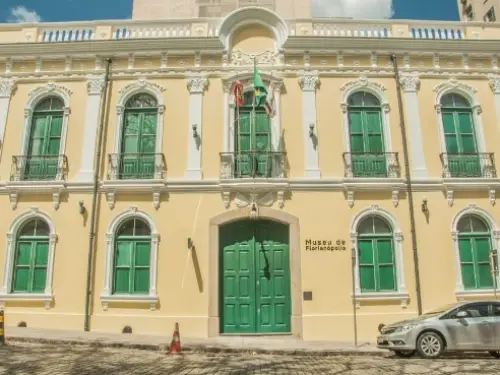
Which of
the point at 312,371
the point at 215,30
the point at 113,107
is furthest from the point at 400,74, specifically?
the point at 312,371

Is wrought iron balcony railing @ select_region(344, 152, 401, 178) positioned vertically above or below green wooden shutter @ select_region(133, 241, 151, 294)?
above

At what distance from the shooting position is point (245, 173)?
1426cm

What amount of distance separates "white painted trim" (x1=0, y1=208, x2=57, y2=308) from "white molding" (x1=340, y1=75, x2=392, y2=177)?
9857mm

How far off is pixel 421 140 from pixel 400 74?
2.41m

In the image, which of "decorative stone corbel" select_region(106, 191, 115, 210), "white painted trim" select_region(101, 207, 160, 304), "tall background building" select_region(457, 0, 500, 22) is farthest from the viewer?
"tall background building" select_region(457, 0, 500, 22)

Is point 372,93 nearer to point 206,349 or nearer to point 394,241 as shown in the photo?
point 394,241

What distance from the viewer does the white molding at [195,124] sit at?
14.3 m

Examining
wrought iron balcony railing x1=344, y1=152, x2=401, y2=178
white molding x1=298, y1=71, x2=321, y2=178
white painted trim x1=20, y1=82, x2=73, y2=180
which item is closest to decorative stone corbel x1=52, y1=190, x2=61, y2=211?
white painted trim x1=20, y1=82, x2=73, y2=180

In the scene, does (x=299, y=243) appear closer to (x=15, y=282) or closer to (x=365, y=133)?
(x=365, y=133)

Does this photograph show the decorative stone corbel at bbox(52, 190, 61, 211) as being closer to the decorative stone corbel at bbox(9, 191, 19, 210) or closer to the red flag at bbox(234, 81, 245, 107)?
the decorative stone corbel at bbox(9, 191, 19, 210)

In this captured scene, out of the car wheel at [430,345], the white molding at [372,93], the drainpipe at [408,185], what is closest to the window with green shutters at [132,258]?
the white molding at [372,93]

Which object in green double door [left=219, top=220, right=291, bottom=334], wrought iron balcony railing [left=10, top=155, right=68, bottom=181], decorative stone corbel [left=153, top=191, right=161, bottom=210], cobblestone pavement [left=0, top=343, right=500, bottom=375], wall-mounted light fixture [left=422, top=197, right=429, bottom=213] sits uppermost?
wrought iron balcony railing [left=10, top=155, right=68, bottom=181]

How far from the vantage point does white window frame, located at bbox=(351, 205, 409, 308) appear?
13477 millimetres

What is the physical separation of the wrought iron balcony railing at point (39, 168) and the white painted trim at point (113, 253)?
237 centimetres
